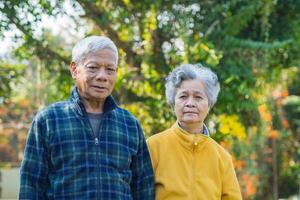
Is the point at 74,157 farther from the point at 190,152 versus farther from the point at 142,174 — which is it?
the point at 190,152

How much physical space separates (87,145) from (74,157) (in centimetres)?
8

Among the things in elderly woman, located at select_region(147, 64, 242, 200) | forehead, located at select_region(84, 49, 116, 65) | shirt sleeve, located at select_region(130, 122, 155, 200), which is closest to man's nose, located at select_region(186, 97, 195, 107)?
elderly woman, located at select_region(147, 64, 242, 200)

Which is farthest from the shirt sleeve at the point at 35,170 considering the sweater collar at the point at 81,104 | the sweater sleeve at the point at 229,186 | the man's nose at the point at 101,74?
the sweater sleeve at the point at 229,186

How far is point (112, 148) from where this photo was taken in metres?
2.88

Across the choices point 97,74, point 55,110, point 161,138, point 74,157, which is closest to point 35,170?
point 74,157

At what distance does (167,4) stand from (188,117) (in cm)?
349

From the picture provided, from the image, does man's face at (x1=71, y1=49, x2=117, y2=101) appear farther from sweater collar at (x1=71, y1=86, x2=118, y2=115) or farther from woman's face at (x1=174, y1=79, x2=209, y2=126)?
woman's face at (x1=174, y1=79, x2=209, y2=126)

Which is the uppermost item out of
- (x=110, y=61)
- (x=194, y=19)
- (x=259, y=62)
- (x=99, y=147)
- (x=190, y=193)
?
(x=194, y=19)

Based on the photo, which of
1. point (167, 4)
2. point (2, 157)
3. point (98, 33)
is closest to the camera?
point (167, 4)

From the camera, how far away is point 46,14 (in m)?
5.72

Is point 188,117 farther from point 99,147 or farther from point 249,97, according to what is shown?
point 249,97

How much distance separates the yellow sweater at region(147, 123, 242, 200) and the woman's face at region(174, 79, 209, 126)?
3.9 inches

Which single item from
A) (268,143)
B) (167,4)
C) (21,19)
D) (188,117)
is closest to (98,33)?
(167,4)

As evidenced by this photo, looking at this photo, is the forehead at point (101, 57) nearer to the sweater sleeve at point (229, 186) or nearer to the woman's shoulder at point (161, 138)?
the woman's shoulder at point (161, 138)
